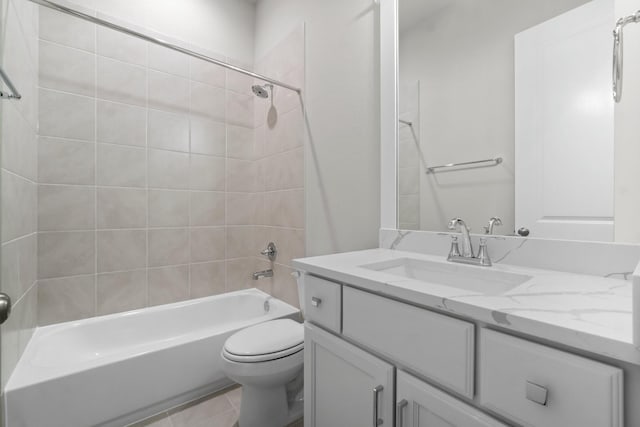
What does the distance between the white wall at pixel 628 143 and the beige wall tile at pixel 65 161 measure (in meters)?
2.39

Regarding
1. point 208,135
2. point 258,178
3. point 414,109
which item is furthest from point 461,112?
point 208,135

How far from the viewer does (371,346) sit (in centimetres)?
77

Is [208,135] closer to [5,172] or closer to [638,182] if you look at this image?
[5,172]

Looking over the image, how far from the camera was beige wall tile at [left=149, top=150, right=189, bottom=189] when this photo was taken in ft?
6.40

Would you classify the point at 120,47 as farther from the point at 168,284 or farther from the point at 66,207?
the point at 168,284

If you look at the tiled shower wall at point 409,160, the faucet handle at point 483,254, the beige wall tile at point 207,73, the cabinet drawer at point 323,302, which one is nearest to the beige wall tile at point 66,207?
the beige wall tile at point 207,73

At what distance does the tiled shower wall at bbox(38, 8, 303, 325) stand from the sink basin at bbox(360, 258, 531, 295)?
36.3 inches

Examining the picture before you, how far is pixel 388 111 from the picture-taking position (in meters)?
1.39

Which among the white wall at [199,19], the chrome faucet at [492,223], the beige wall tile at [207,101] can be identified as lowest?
the chrome faucet at [492,223]

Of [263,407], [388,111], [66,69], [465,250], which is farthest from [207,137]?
[465,250]

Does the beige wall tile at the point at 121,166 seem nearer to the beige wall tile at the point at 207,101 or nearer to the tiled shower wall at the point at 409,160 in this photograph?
the beige wall tile at the point at 207,101

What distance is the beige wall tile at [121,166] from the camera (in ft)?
5.86

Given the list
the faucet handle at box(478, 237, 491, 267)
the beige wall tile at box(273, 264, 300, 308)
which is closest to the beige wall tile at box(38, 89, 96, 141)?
the beige wall tile at box(273, 264, 300, 308)

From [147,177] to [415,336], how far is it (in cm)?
193
